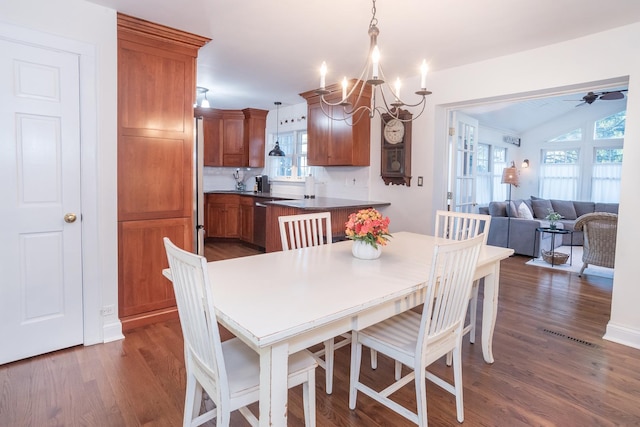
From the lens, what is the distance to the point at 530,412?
74.0 inches

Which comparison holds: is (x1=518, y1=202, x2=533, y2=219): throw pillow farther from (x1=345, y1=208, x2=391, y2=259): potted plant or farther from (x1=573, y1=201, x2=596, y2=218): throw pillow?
(x1=345, y1=208, x2=391, y2=259): potted plant

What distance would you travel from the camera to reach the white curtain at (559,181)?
25.9 feet

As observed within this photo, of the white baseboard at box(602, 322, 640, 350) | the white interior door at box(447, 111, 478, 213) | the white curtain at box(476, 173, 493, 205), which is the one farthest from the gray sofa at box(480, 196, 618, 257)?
the white baseboard at box(602, 322, 640, 350)

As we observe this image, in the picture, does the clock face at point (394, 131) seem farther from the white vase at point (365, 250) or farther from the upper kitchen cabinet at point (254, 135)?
the upper kitchen cabinet at point (254, 135)

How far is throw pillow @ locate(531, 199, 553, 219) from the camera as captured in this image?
7305mm

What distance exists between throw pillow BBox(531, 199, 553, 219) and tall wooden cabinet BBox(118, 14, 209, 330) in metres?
7.05

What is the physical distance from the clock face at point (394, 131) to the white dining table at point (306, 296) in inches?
84.8

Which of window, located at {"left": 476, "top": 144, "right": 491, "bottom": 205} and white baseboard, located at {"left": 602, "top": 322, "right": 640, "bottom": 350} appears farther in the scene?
window, located at {"left": 476, "top": 144, "right": 491, "bottom": 205}

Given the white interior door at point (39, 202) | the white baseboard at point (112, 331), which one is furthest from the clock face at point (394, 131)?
the white baseboard at point (112, 331)

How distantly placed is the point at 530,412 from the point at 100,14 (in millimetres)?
3673

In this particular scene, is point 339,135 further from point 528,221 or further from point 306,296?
point 306,296

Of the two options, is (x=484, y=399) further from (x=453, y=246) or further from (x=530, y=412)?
(x=453, y=246)

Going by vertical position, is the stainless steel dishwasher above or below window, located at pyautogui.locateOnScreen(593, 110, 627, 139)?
below

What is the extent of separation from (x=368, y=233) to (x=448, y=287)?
592 millimetres
